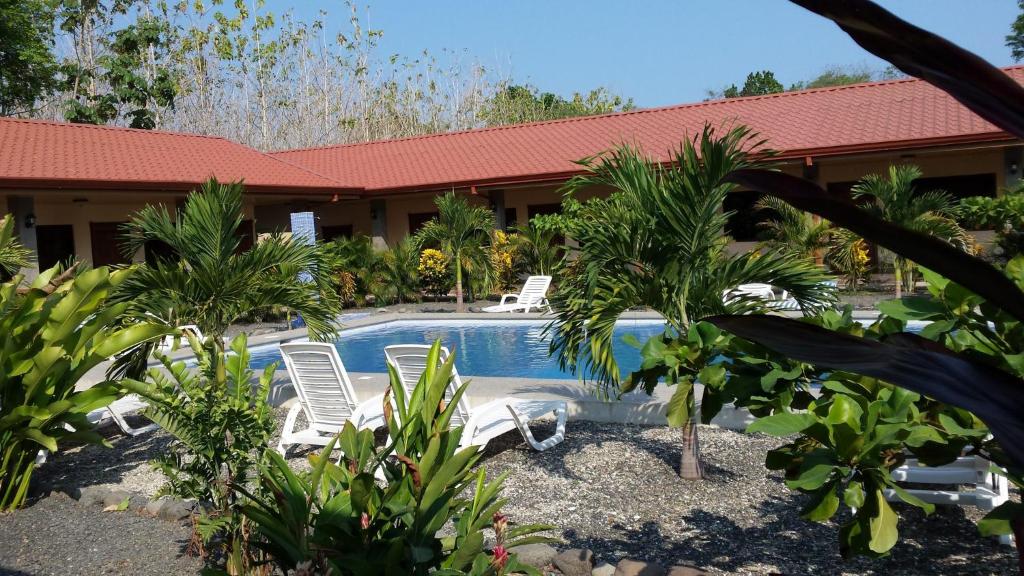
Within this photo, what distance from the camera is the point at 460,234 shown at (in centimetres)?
1941

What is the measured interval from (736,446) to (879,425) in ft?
14.6

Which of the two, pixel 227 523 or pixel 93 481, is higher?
pixel 227 523

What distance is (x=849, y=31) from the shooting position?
747mm

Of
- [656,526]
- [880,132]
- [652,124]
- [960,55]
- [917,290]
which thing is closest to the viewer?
[960,55]

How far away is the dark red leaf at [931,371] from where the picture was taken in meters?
0.75

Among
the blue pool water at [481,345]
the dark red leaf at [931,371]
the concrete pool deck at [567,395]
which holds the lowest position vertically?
the blue pool water at [481,345]

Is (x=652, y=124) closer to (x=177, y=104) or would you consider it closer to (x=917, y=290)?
(x=917, y=290)

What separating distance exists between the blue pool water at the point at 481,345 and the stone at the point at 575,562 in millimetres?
8229

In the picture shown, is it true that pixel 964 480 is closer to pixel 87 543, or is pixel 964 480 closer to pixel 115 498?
pixel 87 543

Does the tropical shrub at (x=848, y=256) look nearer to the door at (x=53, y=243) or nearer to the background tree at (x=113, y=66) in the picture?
the door at (x=53, y=243)

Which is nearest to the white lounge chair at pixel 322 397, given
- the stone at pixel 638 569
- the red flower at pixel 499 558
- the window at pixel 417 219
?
the stone at pixel 638 569

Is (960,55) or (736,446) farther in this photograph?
(736,446)

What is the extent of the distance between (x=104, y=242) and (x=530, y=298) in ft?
32.5

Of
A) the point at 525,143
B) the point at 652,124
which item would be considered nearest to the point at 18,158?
the point at 525,143
